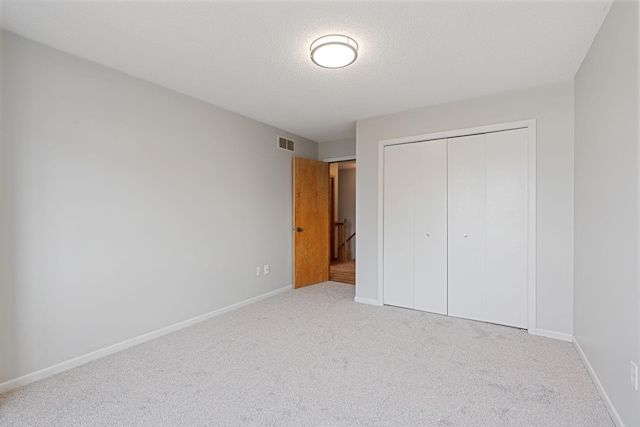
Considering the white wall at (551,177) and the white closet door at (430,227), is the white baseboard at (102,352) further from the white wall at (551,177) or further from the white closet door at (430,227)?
the white wall at (551,177)

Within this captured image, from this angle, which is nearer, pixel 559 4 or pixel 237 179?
pixel 559 4

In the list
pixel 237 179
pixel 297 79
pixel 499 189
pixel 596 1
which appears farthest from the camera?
pixel 237 179

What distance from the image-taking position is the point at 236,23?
1.98m

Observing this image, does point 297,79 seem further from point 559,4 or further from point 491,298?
point 491,298

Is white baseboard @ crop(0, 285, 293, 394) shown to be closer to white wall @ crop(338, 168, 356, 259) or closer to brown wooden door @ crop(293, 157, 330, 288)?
brown wooden door @ crop(293, 157, 330, 288)

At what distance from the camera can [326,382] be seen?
212 centimetres

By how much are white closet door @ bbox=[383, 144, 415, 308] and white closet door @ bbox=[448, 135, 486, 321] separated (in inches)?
17.5

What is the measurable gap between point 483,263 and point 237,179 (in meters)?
2.89

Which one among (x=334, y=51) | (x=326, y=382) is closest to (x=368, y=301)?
(x=326, y=382)

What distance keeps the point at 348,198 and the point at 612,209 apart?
607cm

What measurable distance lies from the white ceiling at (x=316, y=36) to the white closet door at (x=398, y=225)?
786 mm

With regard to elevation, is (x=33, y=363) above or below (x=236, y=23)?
below

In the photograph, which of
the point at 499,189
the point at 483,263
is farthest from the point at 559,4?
the point at 483,263

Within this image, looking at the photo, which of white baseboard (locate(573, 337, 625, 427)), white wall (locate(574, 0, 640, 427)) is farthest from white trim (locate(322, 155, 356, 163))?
white baseboard (locate(573, 337, 625, 427))
